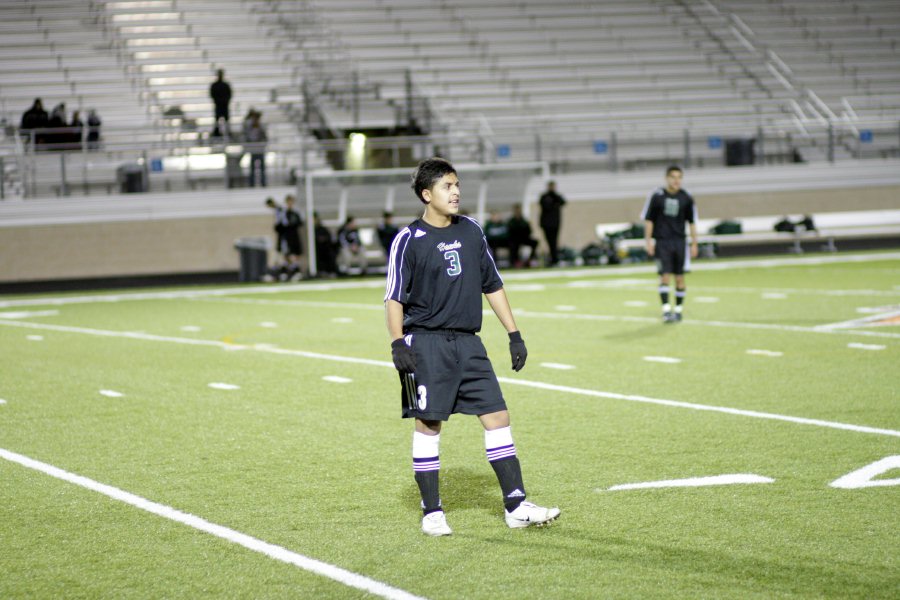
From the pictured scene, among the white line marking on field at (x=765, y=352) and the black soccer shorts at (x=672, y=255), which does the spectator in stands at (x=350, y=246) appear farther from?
the white line marking on field at (x=765, y=352)

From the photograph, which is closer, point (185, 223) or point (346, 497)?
point (346, 497)

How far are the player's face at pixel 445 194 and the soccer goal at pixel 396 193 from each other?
2165 centimetres

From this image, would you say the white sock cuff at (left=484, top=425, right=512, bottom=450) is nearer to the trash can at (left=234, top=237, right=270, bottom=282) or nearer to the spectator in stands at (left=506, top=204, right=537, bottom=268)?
the trash can at (left=234, top=237, right=270, bottom=282)

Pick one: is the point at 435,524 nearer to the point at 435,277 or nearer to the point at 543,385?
the point at 435,277

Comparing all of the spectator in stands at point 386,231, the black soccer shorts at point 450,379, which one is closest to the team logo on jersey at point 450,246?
the black soccer shorts at point 450,379

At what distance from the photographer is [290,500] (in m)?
6.32

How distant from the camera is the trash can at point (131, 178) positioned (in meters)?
28.9

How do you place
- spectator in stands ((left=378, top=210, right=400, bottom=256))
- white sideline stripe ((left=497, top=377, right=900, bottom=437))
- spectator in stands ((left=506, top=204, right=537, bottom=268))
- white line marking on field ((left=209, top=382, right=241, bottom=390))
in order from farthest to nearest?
A: 1. spectator in stands ((left=506, top=204, right=537, bottom=268))
2. spectator in stands ((left=378, top=210, right=400, bottom=256))
3. white line marking on field ((left=209, top=382, right=241, bottom=390))
4. white sideline stripe ((left=497, top=377, right=900, bottom=437))

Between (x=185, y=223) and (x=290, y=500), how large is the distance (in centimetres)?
2351

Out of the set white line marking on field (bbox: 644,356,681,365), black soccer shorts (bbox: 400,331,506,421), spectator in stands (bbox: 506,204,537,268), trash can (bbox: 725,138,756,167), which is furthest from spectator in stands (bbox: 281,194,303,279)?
black soccer shorts (bbox: 400,331,506,421)

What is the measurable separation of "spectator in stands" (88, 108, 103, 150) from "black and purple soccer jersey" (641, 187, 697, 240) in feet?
56.4

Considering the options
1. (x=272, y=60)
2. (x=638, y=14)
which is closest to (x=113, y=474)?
(x=272, y=60)

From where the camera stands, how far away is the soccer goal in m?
27.8

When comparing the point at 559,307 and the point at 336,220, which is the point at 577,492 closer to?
the point at 559,307
